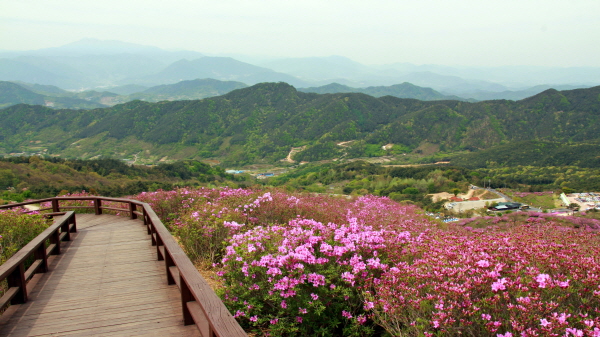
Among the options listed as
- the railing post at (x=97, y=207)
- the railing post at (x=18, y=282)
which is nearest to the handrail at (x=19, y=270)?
the railing post at (x=18, y=282)

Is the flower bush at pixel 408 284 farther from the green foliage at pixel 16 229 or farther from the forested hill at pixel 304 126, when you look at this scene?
the forested hill at pixel 304 126

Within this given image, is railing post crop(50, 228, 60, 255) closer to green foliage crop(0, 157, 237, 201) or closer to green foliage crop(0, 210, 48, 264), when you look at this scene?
green foliage crop(0, 210, 48, 264)

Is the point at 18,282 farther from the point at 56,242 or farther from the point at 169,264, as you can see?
the point at 56,242

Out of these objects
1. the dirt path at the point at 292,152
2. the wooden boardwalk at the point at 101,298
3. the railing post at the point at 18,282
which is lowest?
the dirt path at the point at 292,152

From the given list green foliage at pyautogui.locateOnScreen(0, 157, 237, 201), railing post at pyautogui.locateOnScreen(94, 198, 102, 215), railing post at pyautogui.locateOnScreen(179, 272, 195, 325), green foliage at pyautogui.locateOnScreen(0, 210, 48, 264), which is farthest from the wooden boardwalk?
green foliage at pyautogui.locateOnScreen(0, 157, 237, 201)

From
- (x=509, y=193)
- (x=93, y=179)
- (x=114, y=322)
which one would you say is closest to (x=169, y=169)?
(x=93, y=179)

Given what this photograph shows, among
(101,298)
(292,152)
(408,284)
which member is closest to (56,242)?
(101,298)

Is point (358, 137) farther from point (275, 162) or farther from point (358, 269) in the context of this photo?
point (358, 269)
